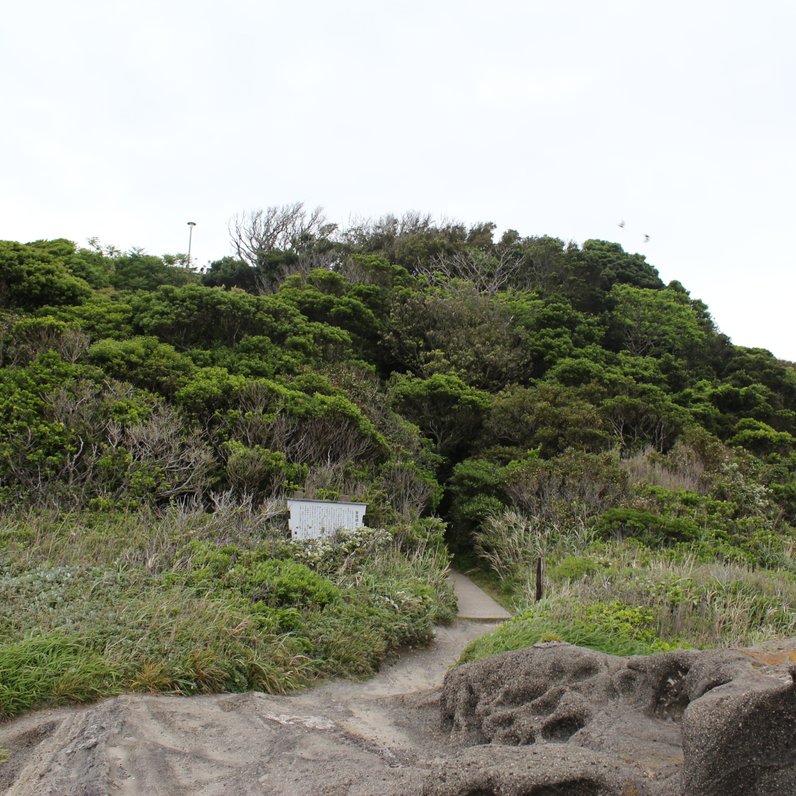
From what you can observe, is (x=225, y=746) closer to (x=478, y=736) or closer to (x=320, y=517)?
(x=478, y=736)

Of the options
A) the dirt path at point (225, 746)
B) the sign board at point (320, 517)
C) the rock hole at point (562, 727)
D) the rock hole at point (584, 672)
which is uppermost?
the sign board at point (320, 517)

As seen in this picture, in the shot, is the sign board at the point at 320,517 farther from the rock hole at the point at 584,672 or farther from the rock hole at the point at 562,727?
the rock hole at the point at 562,727

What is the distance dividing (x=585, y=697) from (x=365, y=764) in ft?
4.54

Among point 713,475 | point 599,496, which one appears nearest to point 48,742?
point 599,496

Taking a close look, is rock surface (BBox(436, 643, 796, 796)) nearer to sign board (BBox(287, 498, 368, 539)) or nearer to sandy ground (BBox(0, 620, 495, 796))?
sandy ground (BBox(0, 620, 495, 796))

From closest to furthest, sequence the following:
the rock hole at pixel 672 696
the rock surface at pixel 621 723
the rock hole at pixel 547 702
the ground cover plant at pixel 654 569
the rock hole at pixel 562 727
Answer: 1. the rock surface at pixel 621 723
2. the rock hole at pixel 672 696
3. the rock hole at pixel 562 727
4. the rock hole at pixel 547 702
5. the ground cover plant at pixel 654 569

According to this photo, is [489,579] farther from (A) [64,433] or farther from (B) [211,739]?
(B) [211,739]

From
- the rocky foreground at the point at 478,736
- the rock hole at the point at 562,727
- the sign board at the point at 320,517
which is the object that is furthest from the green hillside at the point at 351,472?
the rock hole at the point at 562,727

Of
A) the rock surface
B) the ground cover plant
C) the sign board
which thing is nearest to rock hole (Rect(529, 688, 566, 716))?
the rock surface

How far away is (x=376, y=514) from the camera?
36.2 ft

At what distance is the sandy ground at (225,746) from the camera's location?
3674mm

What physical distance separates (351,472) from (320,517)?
2.08 meters

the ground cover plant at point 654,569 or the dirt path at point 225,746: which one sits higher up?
the ground cover plant at point 654,569

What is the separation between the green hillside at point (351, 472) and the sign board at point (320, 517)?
0.35 m
